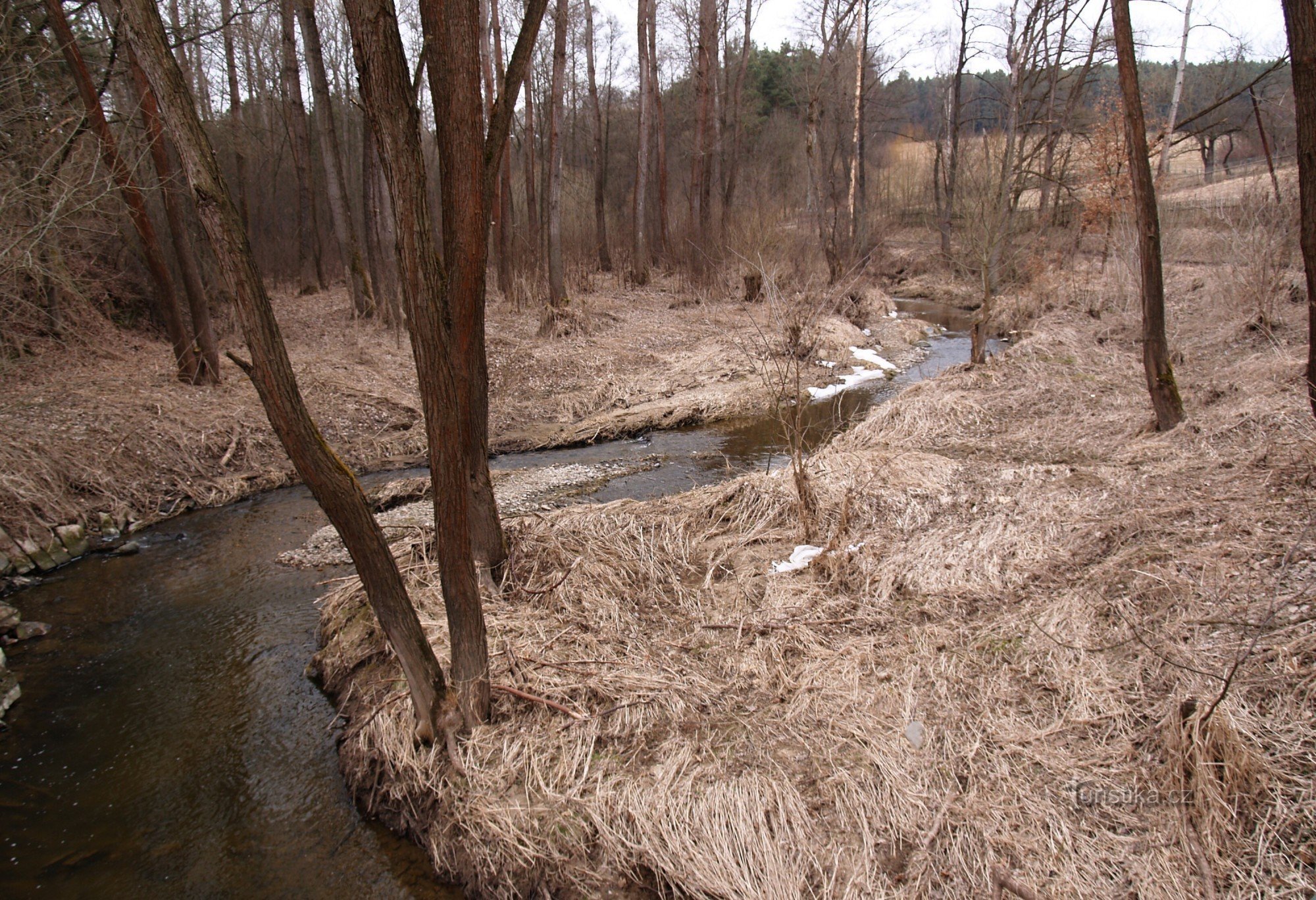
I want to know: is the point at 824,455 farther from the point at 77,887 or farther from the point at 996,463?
the point at 77,887

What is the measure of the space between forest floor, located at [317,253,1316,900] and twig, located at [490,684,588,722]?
1.2 inches

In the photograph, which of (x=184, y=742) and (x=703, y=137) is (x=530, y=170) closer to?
(x=703, y=137)

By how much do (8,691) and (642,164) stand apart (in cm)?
1795

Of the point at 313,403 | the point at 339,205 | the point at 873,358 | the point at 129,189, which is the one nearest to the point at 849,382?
the point at 873,358

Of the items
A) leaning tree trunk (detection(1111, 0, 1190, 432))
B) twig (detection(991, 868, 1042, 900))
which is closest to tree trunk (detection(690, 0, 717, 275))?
leaning tree trunk (detection(1111, 0, 1190, 432))

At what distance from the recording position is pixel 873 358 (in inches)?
558

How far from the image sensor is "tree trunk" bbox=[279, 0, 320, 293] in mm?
13344

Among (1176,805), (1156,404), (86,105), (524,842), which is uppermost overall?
(86,105)

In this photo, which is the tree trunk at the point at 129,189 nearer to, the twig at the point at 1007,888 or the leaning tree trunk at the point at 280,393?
the leaning tree trunk at the point at 280,393

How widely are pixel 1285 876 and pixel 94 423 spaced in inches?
400

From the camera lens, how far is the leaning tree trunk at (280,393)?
2438 millimetres

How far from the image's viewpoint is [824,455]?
7.14 meters

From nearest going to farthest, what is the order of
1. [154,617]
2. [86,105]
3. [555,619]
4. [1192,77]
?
1. [555,619]
2. [154,617]
3. [86,105]
4. [1192,77]

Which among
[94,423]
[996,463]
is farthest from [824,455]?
[94,423]
